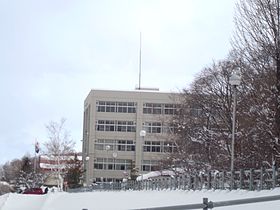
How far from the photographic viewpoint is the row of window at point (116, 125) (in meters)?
114

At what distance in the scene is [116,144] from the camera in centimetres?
11475

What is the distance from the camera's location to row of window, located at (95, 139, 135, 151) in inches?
4478

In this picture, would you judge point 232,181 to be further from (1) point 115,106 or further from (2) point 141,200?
(1) point 115,106

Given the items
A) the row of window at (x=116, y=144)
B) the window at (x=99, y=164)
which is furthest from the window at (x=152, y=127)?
the window at (x=99, y=164)

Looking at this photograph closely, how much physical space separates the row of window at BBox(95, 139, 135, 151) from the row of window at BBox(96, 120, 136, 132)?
2.24 m

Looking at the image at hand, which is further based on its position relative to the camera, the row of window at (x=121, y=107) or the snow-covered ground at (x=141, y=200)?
the row of window at (x=121, y=107)

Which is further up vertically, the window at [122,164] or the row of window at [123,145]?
the row of window at [123,145]

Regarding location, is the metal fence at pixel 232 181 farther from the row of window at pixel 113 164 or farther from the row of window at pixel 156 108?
the row of window at pixel 156 108

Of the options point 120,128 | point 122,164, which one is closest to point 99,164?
point 122,164

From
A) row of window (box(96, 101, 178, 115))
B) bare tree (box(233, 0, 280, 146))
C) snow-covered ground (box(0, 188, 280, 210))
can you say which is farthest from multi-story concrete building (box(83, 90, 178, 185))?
bare tree (box(233, 0, 280, 146))

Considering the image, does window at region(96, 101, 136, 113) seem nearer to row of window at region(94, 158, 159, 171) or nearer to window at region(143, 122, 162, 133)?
window at region(143, 122, 162, 133)

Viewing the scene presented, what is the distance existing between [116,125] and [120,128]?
1.00 meters

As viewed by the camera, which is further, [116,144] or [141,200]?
[116,144]

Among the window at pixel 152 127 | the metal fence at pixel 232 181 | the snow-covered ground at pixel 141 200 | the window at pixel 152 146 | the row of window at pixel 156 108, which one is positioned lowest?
the snow-covered ground at pixel 141 200
